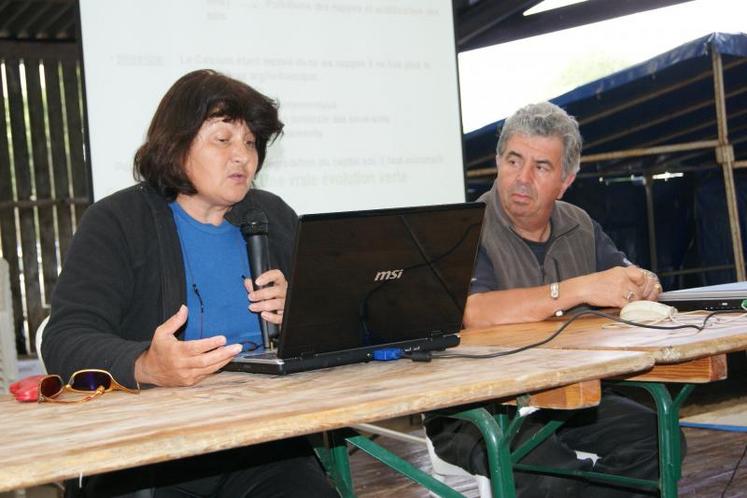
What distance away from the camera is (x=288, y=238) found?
2.09 m

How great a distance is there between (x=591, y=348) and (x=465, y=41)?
724 centimetres

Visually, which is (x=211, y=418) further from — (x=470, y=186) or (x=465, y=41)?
(x=465, y=41)

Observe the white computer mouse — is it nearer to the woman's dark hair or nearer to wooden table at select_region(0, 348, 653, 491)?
wooden table at select_region(0, 348, 653, 491)

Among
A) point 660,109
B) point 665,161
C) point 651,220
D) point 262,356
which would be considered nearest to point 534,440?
point 262,356

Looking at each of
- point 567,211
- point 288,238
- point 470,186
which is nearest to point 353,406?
point 288,238

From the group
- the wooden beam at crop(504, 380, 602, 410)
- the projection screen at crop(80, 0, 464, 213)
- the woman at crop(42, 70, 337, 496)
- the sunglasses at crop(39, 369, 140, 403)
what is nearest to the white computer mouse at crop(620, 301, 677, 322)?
the wooden beam at crop(504, 380, 602, 410)

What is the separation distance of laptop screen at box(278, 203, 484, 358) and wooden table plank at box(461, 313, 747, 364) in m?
0.24

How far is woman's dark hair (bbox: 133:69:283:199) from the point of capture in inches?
74.4

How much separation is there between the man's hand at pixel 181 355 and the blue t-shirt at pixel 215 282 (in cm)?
37

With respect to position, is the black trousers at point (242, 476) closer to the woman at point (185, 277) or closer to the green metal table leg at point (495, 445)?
the woman at point (185, 277)

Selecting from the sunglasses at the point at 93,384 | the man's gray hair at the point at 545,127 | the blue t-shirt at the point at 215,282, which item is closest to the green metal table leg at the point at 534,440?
the blue t-shirt at the point at 215,282

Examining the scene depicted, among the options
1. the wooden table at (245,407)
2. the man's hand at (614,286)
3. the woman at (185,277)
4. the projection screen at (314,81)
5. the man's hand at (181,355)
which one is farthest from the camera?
the projection screen at (314,81)

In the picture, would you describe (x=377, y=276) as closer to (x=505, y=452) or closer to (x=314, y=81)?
(x=505, y=452)

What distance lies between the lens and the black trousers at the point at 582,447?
2109mm
